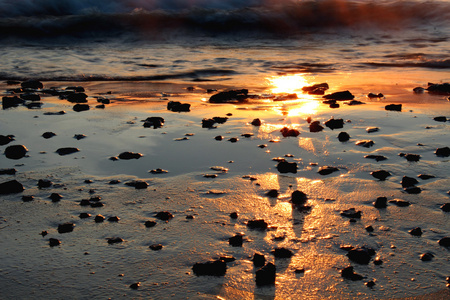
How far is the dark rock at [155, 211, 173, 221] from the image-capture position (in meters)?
3.34

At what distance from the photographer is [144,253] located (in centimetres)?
289

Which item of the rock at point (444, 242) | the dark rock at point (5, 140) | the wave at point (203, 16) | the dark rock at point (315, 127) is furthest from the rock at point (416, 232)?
the wave at point (203, 16)

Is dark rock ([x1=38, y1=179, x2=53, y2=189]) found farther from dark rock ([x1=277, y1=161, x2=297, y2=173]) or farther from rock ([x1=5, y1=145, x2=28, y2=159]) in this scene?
dark rock ([x1=277, y1=161, x2=297, y2=173])

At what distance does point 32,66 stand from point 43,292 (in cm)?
1083

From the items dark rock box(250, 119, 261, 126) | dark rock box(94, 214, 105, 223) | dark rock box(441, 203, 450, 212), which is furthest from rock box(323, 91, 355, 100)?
dark rock box(94, 214, 105, 223)

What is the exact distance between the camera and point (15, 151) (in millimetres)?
4711

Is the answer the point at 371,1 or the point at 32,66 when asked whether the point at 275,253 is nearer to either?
the point at 32,66

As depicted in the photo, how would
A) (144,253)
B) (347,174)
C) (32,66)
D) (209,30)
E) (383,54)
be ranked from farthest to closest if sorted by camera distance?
(209,30) < (383,54) < (32,66) < (347,174) < (144,253)

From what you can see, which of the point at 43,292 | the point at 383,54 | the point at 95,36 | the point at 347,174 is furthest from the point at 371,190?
the point at 95,36

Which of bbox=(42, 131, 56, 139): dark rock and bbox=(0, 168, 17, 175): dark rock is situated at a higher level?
bbox=(42, 131, 56, 139): dark rock

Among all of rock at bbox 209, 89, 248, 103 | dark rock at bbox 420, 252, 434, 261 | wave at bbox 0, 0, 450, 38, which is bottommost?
dark rock at bbox 420, 252, 434, 261

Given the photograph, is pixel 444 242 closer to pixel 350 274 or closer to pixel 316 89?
pixel 350 274

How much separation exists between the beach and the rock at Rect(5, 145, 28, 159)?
0.01 meters

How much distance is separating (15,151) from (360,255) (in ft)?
11.5
